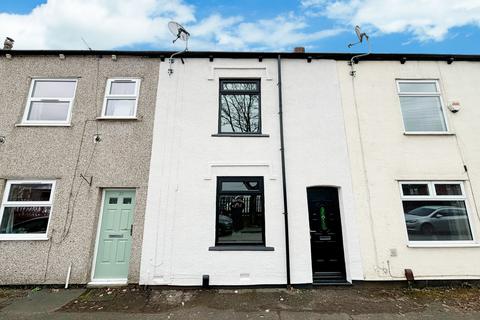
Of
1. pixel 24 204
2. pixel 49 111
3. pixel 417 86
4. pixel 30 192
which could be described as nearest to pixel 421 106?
pixel 417 86

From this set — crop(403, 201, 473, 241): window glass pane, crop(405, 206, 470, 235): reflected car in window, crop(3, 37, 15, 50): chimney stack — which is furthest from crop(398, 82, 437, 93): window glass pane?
crop(3, 37, 15, 50): chimney stack

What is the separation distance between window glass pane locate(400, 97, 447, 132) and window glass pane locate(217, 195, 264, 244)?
482 centimetres

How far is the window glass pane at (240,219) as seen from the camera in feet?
18.4

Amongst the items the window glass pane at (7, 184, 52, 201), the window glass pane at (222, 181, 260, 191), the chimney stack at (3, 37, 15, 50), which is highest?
the chimney stack at (3, 37, 15, 50)

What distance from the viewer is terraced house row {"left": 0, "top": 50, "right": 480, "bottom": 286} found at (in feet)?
17.7

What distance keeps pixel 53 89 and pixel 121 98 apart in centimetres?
201

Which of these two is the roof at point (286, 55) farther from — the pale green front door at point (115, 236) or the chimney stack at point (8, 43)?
the pale green front door at point (115, 236)

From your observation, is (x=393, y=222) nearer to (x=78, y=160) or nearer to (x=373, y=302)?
(x=373, y=302)

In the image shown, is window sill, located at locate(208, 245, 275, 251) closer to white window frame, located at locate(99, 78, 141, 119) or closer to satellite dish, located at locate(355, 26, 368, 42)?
white window frame, located at locate(99, 78, 141, 119)

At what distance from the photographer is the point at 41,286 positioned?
518cm

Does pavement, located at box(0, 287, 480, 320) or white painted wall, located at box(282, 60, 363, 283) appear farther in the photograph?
white painted wall, located at box(282, 60, 363, 283)

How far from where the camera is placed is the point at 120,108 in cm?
634

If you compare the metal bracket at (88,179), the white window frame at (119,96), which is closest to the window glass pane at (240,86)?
the white window frame at (119,96)

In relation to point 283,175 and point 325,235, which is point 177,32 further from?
point 325,235
